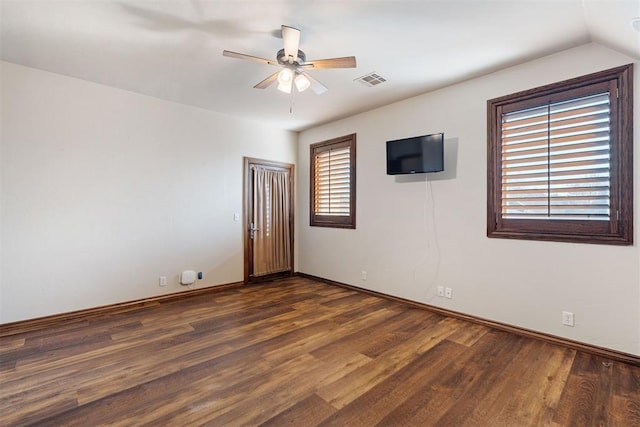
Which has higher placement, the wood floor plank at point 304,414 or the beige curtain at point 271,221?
the beige curtain at point 271,221

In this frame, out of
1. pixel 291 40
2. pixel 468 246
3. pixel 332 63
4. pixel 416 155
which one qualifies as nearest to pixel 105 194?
pixel 291 40

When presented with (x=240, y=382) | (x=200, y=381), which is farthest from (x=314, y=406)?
(x=200, y=381)

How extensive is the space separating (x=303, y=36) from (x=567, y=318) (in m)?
3.55

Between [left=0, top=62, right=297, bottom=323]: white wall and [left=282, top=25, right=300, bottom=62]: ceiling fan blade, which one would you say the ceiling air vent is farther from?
[left=0, top=62, right=297, bottom=323]: white wall

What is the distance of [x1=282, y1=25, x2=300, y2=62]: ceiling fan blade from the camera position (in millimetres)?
2312

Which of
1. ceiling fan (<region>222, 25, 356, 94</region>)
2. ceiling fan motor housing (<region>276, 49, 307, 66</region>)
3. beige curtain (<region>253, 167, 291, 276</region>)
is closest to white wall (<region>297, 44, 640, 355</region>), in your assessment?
beige curtain (<region>253, 167, 291, 276</region>)

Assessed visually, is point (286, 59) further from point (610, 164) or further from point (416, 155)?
point (610, 164)

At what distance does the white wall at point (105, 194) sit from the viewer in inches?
125

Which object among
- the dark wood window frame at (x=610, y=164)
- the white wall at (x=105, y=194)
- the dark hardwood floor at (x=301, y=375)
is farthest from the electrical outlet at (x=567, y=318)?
the white wall at (x=105, y=194)

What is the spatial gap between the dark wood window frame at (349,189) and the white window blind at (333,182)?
2 centimetres

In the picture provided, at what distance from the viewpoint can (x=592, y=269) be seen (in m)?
2.68

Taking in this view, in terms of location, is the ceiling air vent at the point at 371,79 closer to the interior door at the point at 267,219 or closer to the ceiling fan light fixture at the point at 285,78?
the ceiling fan light fixture at the point at 285,78

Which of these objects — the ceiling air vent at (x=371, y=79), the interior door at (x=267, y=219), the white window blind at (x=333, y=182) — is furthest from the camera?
the interior door at (x=267, y=219)

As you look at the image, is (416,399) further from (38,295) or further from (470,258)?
(38,295)
